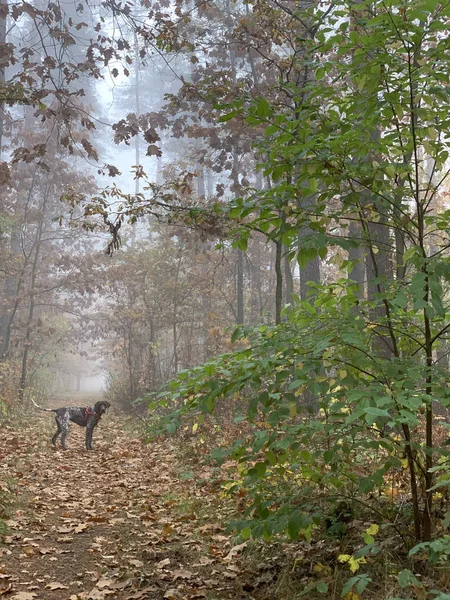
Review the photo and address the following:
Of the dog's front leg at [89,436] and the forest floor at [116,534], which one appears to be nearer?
the forest floor at [116,534]

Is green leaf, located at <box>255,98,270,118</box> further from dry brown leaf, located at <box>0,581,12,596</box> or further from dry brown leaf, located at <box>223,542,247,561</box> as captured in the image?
dry brown leaf, located at <box>0,581,12,596</box>

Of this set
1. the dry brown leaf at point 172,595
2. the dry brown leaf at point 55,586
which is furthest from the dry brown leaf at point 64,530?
the dry brown leaf at point 172,595

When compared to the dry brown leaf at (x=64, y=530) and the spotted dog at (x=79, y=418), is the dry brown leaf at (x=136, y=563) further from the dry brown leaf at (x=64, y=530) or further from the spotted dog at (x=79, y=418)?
the spotted dog at (x=79, y=418)

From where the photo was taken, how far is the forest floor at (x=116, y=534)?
4.38 meters

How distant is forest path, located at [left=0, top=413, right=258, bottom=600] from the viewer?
4.40 metres

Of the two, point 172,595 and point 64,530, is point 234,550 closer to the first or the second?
point 172,595

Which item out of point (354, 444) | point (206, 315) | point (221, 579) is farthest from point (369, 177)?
point (206, 315)

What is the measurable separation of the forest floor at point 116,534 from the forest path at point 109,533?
0.01 m

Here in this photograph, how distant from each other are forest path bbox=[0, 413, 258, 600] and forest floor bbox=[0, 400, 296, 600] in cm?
1

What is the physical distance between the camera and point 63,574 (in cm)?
472

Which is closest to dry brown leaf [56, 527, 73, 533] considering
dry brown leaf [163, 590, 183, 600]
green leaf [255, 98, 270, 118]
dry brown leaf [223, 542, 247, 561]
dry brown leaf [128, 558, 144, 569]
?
dry brown leaf [128, 558, 144, 569]

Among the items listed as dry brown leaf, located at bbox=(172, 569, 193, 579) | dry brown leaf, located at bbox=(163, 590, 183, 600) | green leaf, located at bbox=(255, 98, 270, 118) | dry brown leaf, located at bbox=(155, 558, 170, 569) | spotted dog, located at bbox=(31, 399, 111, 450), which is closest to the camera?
green leaf, located at bbox=(255, 98, 270, 118)

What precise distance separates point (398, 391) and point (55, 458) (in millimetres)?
8499

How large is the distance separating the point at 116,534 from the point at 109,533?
13 cm
